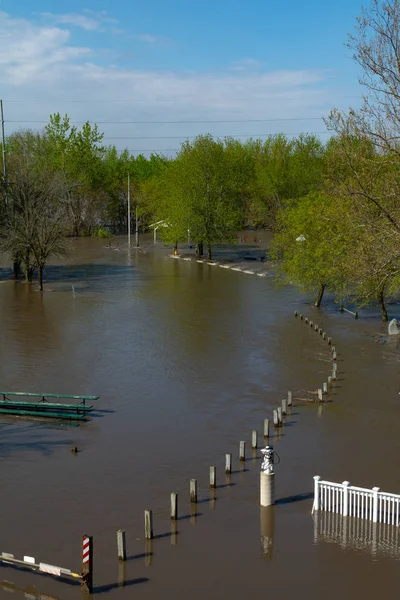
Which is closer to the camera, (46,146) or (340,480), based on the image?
(340,480)

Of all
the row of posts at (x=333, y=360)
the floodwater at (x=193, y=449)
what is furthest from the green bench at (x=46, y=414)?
the row of posts at (x=333, y=360)

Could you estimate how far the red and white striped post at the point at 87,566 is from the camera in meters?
12.9

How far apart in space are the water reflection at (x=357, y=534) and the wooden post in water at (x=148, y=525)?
12.0ft

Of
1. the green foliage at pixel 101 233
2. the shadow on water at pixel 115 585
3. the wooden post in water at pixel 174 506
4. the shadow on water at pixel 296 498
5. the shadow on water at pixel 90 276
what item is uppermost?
the green foliage at pixel 101 233

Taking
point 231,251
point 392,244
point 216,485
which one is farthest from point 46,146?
point 216,485

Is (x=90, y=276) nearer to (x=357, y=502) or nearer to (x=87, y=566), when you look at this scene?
(x=357, y=502)

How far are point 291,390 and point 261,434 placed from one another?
493cm

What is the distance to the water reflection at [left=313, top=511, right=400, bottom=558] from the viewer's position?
47.1 feet

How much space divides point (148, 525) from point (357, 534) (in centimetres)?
468

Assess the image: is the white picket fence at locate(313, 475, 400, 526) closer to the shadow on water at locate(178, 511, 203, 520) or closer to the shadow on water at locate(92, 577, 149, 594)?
the shadow on water at locate(178, 511, 203, 520)

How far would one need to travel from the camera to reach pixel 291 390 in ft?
85.4

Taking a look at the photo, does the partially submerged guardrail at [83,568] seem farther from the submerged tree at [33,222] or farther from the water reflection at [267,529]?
the submerged tree at [33,222]

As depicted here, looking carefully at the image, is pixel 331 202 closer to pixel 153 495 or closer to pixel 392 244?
pixel 392 244

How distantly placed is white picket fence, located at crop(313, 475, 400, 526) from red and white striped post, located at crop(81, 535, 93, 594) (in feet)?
18.4
